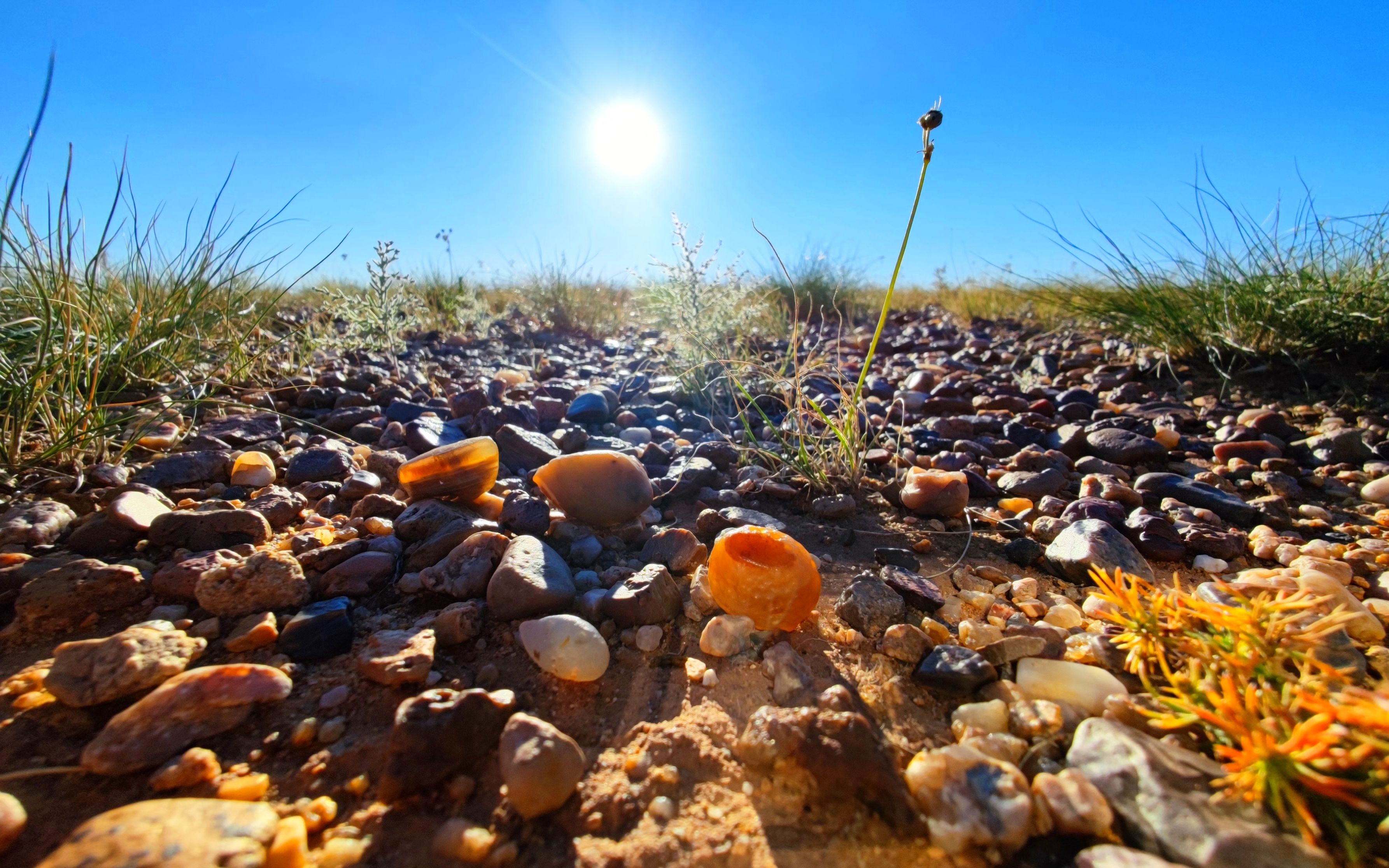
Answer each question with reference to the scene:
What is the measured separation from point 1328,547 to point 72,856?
2684 mm

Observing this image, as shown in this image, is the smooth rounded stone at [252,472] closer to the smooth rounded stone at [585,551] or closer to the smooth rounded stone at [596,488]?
the smooth rounded stone at [596,488]

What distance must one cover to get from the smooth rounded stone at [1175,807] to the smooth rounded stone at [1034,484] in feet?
4.23

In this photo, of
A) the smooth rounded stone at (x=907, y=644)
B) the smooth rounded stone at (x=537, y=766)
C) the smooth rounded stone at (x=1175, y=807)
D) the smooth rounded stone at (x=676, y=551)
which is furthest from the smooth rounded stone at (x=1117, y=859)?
the smooth rounded stone at (x=676, y=551)

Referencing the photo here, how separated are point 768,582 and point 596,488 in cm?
67

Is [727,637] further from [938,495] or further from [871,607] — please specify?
[938,495]

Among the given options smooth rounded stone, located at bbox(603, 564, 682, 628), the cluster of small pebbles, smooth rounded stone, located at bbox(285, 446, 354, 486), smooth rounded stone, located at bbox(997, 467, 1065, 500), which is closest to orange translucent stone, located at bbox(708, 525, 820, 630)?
the cluster of small pebbles

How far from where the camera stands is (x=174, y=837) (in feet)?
2.67

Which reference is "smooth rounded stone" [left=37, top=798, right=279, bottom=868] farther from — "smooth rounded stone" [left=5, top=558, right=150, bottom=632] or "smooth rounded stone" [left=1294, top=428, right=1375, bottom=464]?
"smooth rounded stone" [left=1294, top=428, right=1375, bottom=464]

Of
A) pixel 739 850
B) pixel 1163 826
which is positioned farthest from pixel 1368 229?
pixel 739 850

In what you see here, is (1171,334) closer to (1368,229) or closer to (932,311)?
(1368,229)

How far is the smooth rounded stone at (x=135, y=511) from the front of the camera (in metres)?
1.65

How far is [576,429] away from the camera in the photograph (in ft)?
9.14

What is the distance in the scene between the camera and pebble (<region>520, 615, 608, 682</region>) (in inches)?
48.7

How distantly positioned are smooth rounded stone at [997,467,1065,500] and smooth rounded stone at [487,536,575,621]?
1.59 metres
